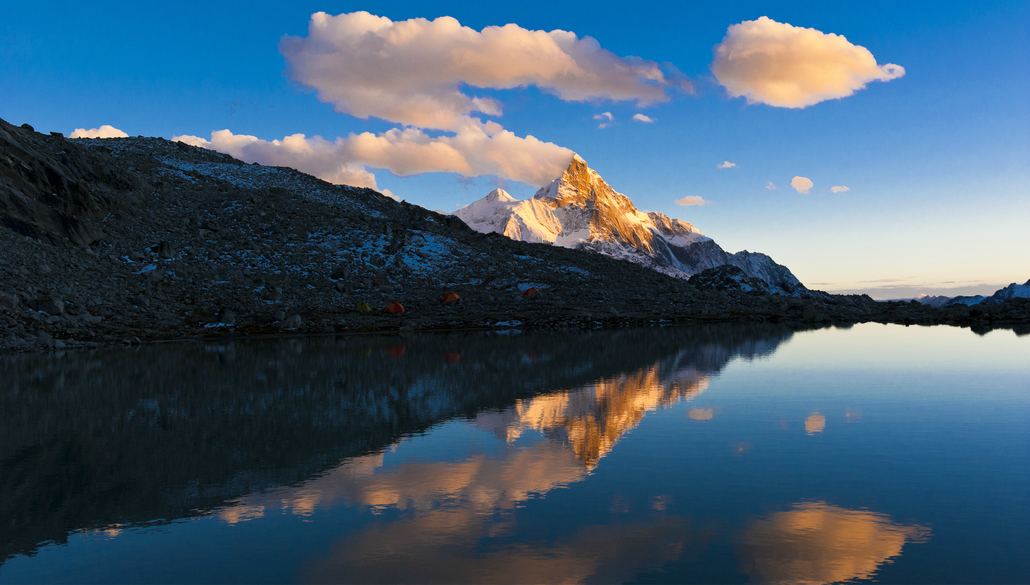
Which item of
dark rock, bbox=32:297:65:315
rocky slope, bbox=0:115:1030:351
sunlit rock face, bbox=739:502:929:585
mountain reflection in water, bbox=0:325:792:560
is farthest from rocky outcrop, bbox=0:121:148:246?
sunlit rock face, bbox=739:502:929:585

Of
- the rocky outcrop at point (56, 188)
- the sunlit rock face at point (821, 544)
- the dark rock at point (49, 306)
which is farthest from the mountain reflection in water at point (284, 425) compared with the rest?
the rocky outcrop at point (56, 188)

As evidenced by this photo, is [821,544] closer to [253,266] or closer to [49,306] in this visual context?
[49,306]

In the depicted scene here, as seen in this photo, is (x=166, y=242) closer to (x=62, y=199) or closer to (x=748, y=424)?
(x=62, y=199)

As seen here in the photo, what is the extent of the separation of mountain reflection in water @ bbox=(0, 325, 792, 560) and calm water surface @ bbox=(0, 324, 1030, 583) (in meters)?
0.14

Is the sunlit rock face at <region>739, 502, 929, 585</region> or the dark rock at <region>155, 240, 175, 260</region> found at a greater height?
the dark rock at <region>155, 240, 175, 260</region>

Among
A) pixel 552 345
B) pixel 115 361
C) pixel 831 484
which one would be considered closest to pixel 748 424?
pixel 831 484

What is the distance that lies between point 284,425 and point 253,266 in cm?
10228

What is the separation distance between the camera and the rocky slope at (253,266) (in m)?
89.4

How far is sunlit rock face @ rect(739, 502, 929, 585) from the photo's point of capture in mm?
11586

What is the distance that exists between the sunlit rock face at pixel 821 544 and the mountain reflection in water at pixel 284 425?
10.5 ft

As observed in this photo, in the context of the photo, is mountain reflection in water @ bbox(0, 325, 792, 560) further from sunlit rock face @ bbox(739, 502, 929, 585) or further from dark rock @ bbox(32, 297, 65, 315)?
dark rock @ bbox(32, 297, 65, 315)

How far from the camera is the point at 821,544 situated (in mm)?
12828

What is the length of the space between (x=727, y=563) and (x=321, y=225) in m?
144

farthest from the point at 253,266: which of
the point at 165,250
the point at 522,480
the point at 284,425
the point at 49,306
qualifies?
the point at 522,480
